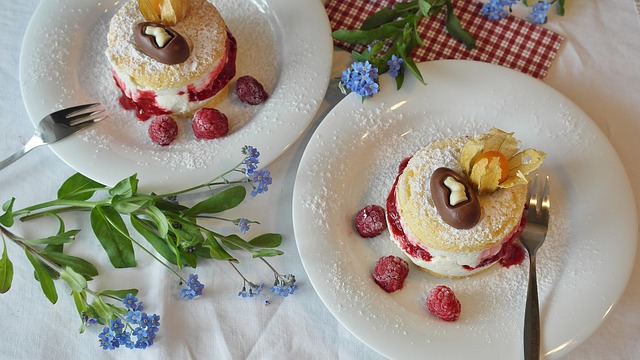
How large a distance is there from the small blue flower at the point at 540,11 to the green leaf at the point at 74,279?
1.61 m

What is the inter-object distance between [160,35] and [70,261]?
2.17 feet

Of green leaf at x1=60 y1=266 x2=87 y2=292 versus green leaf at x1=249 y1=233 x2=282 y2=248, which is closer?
green leaf at x1=60 y1=266 x2=87 y2=292

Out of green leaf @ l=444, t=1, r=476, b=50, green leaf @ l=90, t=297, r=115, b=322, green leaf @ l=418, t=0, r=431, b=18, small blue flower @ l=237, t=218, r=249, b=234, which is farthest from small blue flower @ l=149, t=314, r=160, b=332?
green leaf @ l=444, t=1, r=476, b=50

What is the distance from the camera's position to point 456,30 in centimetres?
223

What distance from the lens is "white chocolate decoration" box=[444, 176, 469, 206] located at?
173 cm

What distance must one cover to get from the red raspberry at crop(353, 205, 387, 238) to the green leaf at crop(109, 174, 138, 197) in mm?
614

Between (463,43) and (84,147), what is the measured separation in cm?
121

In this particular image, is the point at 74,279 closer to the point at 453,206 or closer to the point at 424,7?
the point at 453,206

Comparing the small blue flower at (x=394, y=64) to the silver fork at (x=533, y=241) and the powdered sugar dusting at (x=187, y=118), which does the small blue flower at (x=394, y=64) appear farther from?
the silver fork at (x=533, y=241)

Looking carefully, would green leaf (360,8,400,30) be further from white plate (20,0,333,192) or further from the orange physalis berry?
the orange physalis berry

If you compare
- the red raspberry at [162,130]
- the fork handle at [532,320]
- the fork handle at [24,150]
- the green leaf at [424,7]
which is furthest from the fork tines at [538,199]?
the fork handle at [24,150]

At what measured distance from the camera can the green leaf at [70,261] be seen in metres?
1.90

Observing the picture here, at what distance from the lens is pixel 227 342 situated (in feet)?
6.33

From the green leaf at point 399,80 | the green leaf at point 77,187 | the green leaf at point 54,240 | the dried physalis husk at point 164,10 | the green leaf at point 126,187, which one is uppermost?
the dried physalis husk at point 164,10
